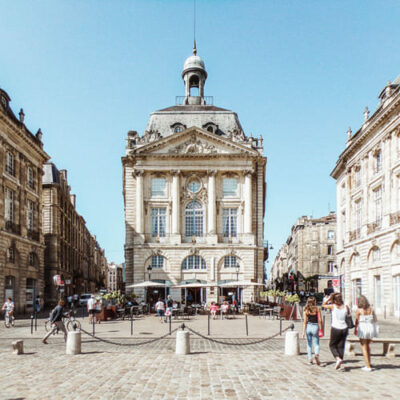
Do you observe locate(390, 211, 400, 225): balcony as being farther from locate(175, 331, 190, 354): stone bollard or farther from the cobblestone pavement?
locate(175, 331, 190, 354): stone bollard

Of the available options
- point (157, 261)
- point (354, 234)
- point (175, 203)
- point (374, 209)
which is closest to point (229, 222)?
point (175, 203)

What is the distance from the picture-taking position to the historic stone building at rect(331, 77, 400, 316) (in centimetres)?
2951

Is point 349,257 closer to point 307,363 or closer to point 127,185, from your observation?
point 127,185

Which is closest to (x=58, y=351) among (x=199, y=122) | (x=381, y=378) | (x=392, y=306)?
(x=381, y=378)

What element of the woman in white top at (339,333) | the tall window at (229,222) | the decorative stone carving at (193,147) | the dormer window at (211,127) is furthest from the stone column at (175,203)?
the woman in white top at (339,333)

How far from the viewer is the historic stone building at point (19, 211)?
33.8m

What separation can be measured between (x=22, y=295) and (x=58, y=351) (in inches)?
926

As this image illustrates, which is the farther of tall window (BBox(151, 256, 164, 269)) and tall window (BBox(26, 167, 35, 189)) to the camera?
tall window (BBox(151, 256, 164, 269))

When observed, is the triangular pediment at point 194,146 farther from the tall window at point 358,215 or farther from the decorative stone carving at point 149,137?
the tall window at point 358,215

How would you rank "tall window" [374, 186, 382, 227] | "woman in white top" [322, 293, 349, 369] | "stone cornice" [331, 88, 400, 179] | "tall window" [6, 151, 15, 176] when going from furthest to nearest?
"tall window" [6, 151, 15, 176] → "tall window" [374, 186, 382, 227] → "stone cornice" [331, 88, 400, 179] → "woman in white top" [322, 293, 349, 369]

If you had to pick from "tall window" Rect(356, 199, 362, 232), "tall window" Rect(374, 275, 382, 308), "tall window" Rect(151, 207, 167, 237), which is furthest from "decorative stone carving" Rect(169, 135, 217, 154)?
"tall window" Rect(374, 275, 382, 308)

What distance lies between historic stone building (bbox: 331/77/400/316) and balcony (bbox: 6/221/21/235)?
25.1m

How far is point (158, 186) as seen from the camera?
4609 centimetres

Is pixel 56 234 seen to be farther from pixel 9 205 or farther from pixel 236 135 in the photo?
pixel 236 135
